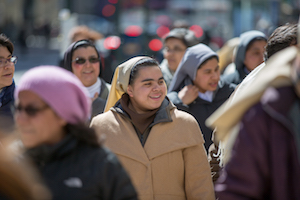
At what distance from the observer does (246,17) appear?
14055 mm

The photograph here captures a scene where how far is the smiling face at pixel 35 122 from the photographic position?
2410mm

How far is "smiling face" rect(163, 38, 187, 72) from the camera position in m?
6.75

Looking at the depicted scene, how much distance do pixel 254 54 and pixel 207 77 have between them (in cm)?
103

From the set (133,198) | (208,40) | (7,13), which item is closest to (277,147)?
(133,198)

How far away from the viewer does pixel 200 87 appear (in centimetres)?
533

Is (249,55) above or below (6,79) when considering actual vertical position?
below

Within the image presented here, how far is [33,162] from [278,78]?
1290 mm

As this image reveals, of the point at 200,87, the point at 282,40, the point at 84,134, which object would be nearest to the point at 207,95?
the point at 200,87

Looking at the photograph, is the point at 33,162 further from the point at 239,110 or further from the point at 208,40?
the point at 208,40

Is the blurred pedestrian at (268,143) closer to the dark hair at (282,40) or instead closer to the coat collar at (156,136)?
the coat collar at (156,136)

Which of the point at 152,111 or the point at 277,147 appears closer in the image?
the point at 277,147

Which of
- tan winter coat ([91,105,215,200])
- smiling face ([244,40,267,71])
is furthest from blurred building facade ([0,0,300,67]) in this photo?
tan winter coat ([91,105,215,200])

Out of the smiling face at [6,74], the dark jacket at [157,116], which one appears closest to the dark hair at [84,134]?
the dark jacket at [157,116]

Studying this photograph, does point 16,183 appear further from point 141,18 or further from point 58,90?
point 141,18
